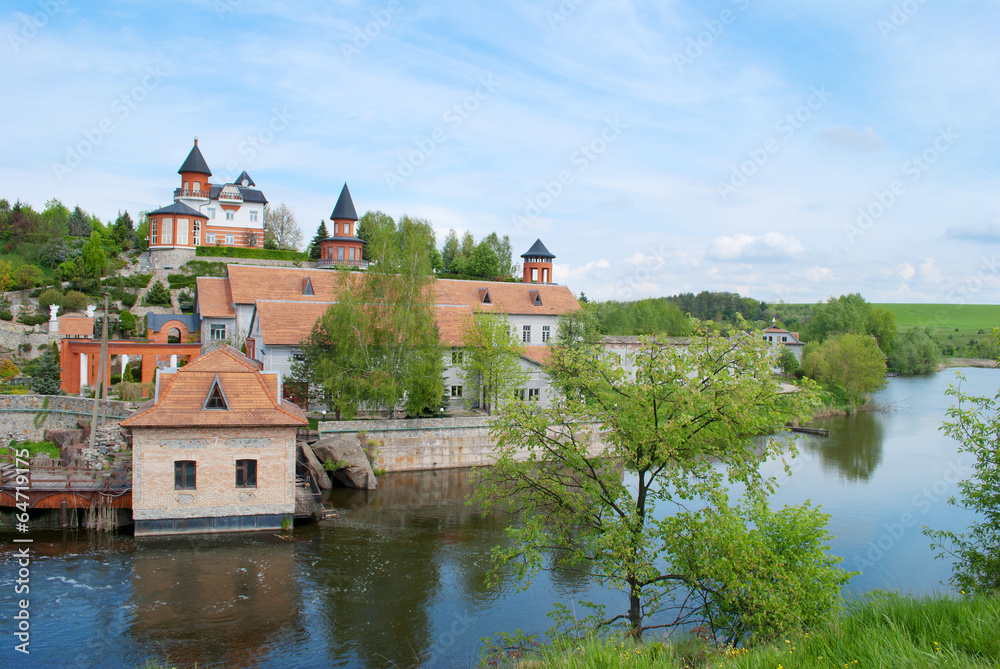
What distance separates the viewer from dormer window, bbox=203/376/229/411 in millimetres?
20297

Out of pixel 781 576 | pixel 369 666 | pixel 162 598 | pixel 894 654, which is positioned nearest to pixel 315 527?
pixel 162 598

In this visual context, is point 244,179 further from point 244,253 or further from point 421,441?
point 421,441

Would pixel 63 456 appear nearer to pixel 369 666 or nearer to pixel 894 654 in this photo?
pixel 369 666

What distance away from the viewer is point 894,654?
6.50 meters

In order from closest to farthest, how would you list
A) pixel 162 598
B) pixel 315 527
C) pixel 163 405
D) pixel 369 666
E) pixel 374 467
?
pixel 369 666 < pixel 162 598 < pixel 163 405 < pixel 315 527 < pixel 374 467

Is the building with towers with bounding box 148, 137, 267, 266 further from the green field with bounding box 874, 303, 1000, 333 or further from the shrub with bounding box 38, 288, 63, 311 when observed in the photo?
the green field with bounding box 874, 303, 1000, 333

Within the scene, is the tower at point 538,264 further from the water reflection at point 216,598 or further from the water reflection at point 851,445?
the water reflection at point 216,598

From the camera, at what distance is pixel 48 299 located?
42.6m

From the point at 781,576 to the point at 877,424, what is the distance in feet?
130

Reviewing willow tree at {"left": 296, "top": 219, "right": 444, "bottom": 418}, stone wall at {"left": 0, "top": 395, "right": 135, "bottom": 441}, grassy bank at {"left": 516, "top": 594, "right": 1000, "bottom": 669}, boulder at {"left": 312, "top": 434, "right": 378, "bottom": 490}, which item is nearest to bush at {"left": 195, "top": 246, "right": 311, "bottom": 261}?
willow tree at {"left": 296, "top": 219, "right": 444, "bottom": 418}

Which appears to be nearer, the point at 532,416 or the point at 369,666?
the point at 532,416

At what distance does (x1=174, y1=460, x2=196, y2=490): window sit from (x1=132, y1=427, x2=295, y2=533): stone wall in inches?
4.9

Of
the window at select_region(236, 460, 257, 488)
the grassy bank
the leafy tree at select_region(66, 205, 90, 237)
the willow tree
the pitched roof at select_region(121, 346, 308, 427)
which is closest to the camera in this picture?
the grassy bank

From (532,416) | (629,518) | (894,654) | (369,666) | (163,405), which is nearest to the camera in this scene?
(894,654)
